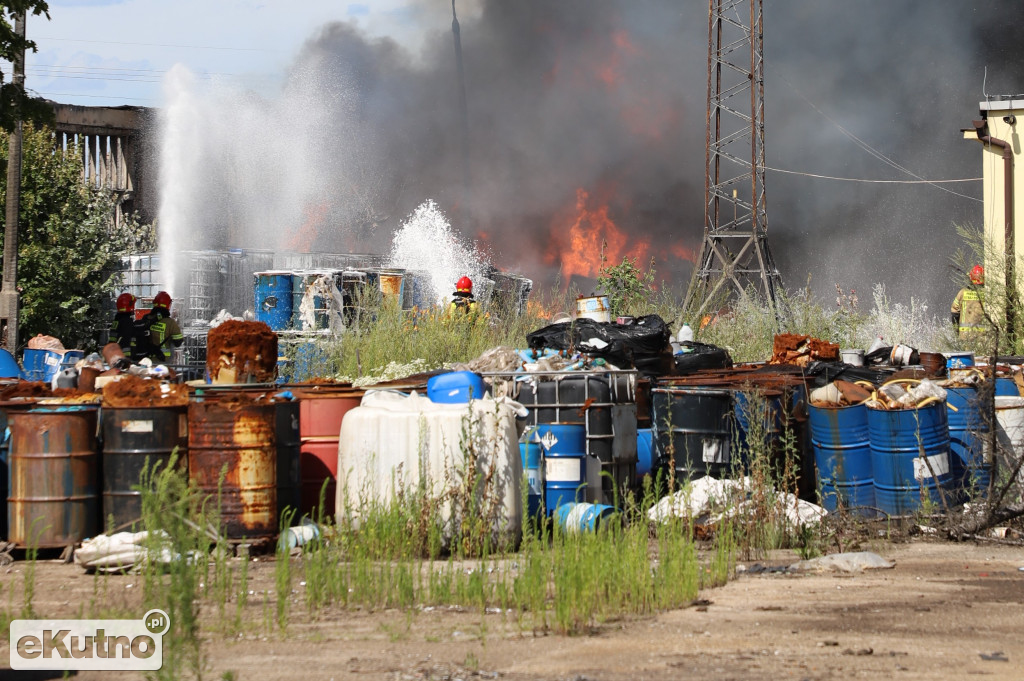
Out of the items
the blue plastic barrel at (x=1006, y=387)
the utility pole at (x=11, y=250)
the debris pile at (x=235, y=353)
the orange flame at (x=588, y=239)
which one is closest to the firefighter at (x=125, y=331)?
the utility pole at (x=11, y=250)

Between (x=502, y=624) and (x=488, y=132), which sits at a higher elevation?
(x=488, y=132)

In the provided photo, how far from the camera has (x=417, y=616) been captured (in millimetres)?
5551

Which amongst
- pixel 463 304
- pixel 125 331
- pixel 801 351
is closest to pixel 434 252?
pixel 463 304

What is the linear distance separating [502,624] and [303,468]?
3401 millimetres

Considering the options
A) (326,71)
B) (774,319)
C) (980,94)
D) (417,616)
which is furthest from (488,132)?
(417,616)

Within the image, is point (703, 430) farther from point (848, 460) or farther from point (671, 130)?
point (671, 130)

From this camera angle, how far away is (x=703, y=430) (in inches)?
337

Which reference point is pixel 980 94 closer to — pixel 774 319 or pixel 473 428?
pixel 774 319

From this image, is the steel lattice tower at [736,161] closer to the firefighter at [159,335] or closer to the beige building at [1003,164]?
the beige building at [1003,164]

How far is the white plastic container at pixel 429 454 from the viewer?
719 cm

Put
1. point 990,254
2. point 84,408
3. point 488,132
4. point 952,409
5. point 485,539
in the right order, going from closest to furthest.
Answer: point 485,539
point 84,408
point 952,409
point 990,254
point 488,132

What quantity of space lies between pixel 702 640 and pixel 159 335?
10.7 metres

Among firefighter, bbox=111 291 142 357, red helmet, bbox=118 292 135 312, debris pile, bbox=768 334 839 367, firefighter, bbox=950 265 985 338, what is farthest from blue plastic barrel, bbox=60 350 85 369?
firefighter, bbox=950 265 985 338

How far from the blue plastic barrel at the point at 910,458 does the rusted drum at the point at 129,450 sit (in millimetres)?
5038
